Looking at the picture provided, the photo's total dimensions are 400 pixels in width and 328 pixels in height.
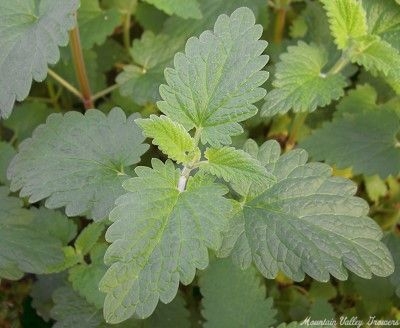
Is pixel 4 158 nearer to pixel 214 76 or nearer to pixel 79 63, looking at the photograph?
pixel 79 63

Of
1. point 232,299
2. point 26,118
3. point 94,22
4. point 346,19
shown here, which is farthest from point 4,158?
point 346,19

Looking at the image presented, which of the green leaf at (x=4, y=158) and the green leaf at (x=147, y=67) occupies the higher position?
the green leaf at (x=147, y=67)

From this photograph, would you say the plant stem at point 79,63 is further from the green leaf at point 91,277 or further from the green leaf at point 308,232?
the green leaf at point 308,232

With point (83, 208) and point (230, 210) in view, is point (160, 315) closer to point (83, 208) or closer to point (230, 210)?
point (83, 208)

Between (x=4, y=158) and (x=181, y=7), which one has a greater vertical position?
(x=181, y=7)

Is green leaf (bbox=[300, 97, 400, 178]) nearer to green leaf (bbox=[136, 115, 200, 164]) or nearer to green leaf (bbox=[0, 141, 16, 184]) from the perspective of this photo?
green leaf (bbox=[136, 115, 200, 164])

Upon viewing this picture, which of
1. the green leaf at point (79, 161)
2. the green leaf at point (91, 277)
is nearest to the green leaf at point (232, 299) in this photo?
the green leaf at point (91, 277)

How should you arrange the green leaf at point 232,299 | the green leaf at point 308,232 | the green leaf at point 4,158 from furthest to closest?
1. the green leaf at point 4,158
2. the green leaf at point 232,299
3. the green leaf at point 308,232
